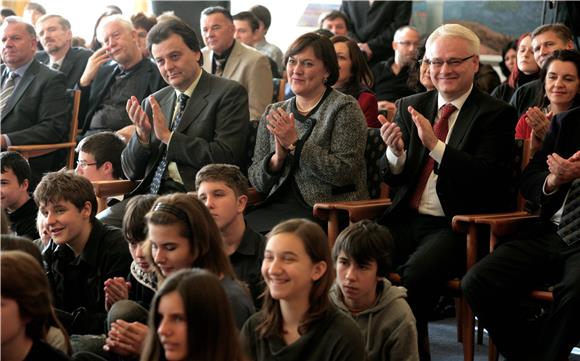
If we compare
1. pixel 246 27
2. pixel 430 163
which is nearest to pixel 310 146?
pixel 430 163

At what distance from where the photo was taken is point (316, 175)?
12.9ft

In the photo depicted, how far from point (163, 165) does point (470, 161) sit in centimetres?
139

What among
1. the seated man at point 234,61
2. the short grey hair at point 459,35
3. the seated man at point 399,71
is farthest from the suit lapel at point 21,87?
the short grey hair at point 459,35

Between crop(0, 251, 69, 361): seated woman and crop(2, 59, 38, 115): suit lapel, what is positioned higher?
crop(2, 59, 38, 115): suit lapel

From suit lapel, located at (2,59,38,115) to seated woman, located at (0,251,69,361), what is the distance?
336 centimetres

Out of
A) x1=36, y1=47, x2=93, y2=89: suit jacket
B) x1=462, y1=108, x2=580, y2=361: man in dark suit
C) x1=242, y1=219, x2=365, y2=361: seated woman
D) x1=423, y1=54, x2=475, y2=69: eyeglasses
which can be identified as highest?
x1=423, y1=54, x2=475, y2=69: eyeglasses

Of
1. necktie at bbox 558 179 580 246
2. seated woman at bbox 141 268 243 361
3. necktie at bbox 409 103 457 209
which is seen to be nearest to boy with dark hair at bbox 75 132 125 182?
necktie at bbox 409 103 457 209

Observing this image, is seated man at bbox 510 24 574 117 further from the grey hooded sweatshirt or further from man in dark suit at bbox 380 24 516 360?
the grey hooded sweatshirt

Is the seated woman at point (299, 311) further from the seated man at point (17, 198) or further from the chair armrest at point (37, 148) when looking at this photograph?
the chair armrest at point (37, 148)

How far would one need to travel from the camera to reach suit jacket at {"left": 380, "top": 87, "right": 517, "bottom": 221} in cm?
357

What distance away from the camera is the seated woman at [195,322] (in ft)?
7.13

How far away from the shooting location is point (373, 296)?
116 inches

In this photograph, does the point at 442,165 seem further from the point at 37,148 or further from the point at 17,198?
the point at 37,148

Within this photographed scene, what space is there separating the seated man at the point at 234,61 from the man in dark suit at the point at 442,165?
1569 mm
